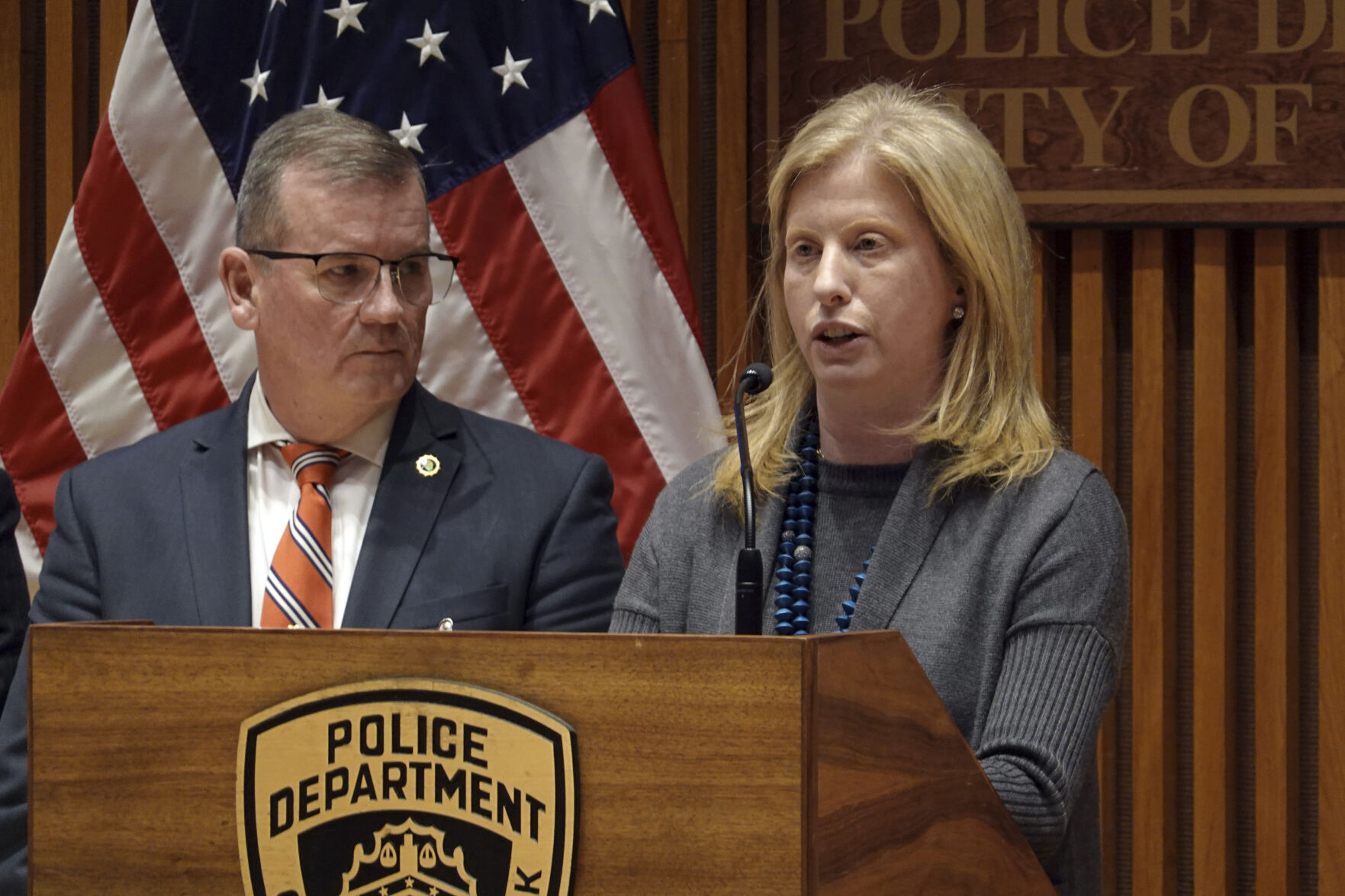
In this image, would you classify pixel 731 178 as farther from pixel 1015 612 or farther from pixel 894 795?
pixel 894 795

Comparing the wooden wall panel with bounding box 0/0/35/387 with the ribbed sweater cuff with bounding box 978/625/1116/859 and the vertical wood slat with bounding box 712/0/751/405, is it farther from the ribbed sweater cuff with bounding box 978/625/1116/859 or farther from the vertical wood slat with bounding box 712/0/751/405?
the ribbed sweater cuff with bounding box 978/625/1116/859

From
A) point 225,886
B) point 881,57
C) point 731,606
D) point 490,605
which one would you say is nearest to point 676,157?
point 881,57

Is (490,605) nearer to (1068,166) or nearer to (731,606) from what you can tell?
(731,606)

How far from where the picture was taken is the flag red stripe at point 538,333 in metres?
2.98

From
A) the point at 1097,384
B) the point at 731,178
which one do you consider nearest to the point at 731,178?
the point at 731,178

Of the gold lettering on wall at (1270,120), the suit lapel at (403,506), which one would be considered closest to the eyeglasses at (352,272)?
the suit lapel at (403,506)

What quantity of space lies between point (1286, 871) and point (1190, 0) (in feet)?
5.66

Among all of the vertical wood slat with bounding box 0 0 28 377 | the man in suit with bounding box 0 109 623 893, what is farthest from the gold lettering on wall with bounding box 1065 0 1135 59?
the vertical wood slat with bounding box 0 0 28 377

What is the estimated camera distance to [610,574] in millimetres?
2346

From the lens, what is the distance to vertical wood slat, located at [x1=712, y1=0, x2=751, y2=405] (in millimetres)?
3186

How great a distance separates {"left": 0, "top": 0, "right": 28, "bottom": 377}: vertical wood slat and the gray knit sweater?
7.12ft

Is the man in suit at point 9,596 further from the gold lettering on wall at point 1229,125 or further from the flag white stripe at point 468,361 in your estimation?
the gold lettering on wall at point 1229,125

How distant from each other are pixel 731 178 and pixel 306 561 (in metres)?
1.41

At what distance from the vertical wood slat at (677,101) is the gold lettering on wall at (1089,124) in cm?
78
